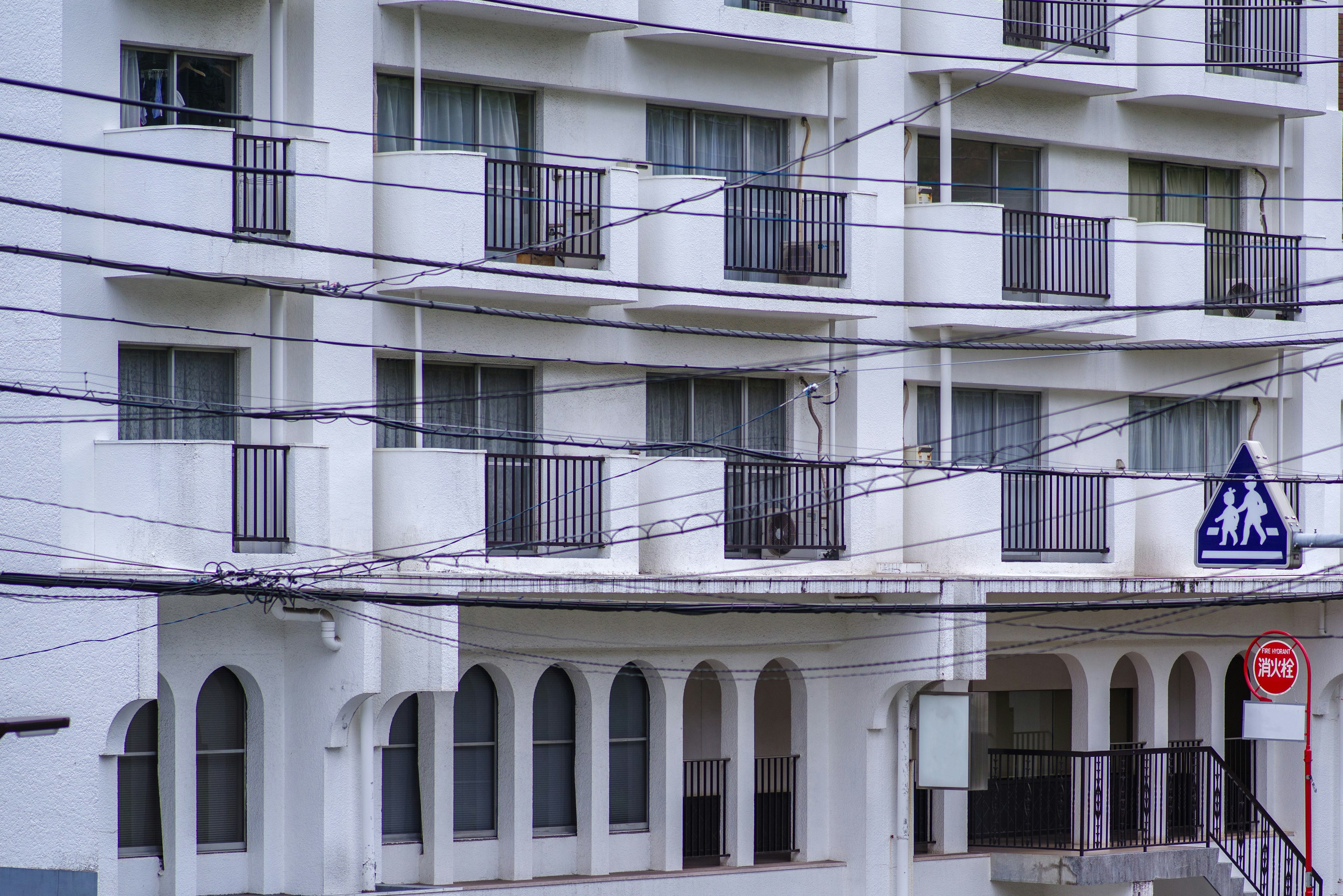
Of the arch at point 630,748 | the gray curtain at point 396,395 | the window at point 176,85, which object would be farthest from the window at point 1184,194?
the window at point 176,85

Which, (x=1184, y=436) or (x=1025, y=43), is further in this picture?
(x=1184, y=436)

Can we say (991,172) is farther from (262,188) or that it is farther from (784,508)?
(262,188)

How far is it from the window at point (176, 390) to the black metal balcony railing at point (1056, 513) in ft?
32.5

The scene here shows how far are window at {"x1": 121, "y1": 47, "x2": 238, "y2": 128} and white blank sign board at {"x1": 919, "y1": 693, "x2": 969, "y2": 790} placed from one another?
10.6 meters

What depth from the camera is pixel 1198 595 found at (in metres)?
28.9

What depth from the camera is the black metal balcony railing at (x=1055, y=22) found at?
→ 28.5 meters

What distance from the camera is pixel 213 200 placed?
22.1 metres

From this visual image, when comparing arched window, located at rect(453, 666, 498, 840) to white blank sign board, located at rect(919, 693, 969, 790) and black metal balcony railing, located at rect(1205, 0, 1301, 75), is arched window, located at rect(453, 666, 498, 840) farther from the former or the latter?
black metal balcony railing, located at rect(1205, 0, 1301, 75)

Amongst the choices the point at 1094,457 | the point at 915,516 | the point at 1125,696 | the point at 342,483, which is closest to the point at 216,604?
the point at 342,483

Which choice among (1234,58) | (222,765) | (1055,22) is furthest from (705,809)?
(1234,58)

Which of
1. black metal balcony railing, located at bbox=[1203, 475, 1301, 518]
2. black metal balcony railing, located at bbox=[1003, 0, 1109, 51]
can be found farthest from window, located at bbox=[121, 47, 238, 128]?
black metal balcony railing, located at bbox=[1203, 475, 1301, 518]

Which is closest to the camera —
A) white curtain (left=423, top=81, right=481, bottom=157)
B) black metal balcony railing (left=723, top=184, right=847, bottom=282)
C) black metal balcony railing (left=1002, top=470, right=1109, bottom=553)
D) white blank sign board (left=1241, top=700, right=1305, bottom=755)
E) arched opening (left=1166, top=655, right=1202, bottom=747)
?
white curtain (left=423, top=81, right=481, bottom=157)

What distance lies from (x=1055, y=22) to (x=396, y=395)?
10.1 m

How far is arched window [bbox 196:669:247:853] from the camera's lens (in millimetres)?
23562
